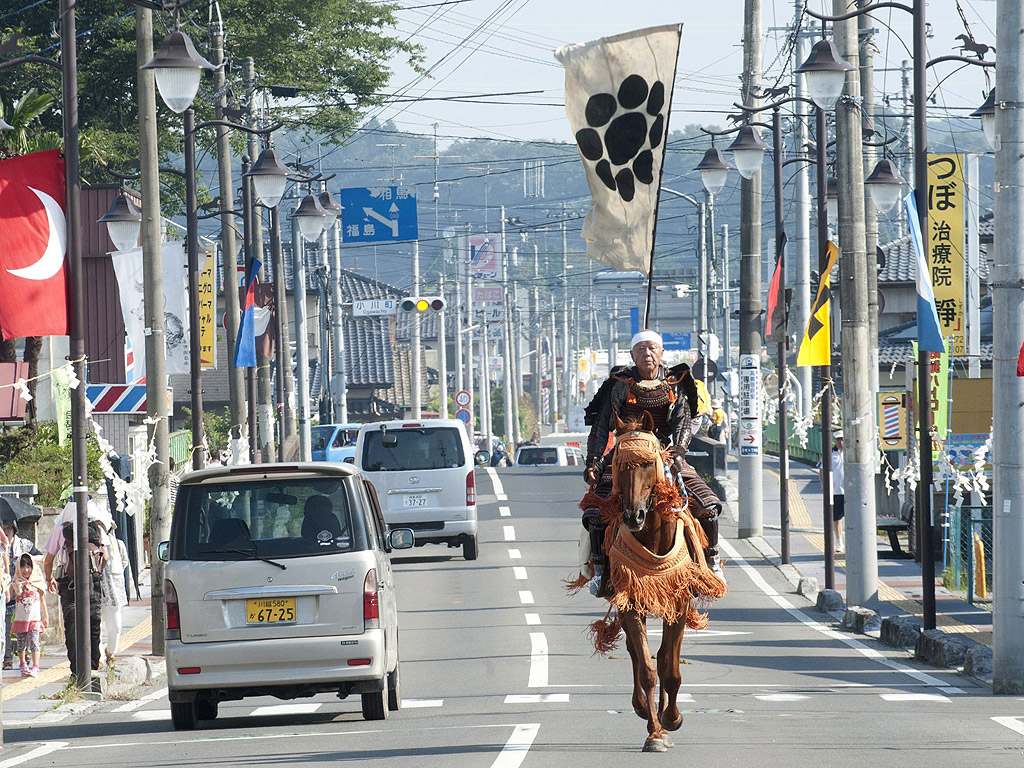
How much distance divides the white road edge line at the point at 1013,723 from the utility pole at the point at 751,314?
1799cm

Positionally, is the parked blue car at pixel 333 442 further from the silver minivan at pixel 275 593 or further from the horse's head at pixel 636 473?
the horse's head at pixel 636 473

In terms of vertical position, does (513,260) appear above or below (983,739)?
above

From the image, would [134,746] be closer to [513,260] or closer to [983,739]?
[983,739]

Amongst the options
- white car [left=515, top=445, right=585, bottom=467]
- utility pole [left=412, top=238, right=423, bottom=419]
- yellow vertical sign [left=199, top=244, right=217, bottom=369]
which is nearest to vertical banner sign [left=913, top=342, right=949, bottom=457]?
yellow vertical sign [left=199, top=244, right=217, bottom=369]

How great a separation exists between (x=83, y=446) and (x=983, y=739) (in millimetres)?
8763

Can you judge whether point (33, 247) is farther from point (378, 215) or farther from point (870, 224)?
point (378, 215)

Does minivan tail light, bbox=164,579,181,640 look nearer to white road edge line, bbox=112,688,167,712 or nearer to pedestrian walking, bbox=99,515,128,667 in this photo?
white road edge line, bbox=112,688,167,712

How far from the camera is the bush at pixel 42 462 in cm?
2434

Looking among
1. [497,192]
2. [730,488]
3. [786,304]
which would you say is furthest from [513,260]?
[786,304]

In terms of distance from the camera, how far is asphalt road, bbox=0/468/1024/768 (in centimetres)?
982

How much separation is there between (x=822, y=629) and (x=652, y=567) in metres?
10.3

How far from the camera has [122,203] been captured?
22.8m

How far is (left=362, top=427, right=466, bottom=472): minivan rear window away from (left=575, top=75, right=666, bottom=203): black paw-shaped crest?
48.8 feet

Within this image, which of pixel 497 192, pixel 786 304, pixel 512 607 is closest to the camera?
pixel 512 607
